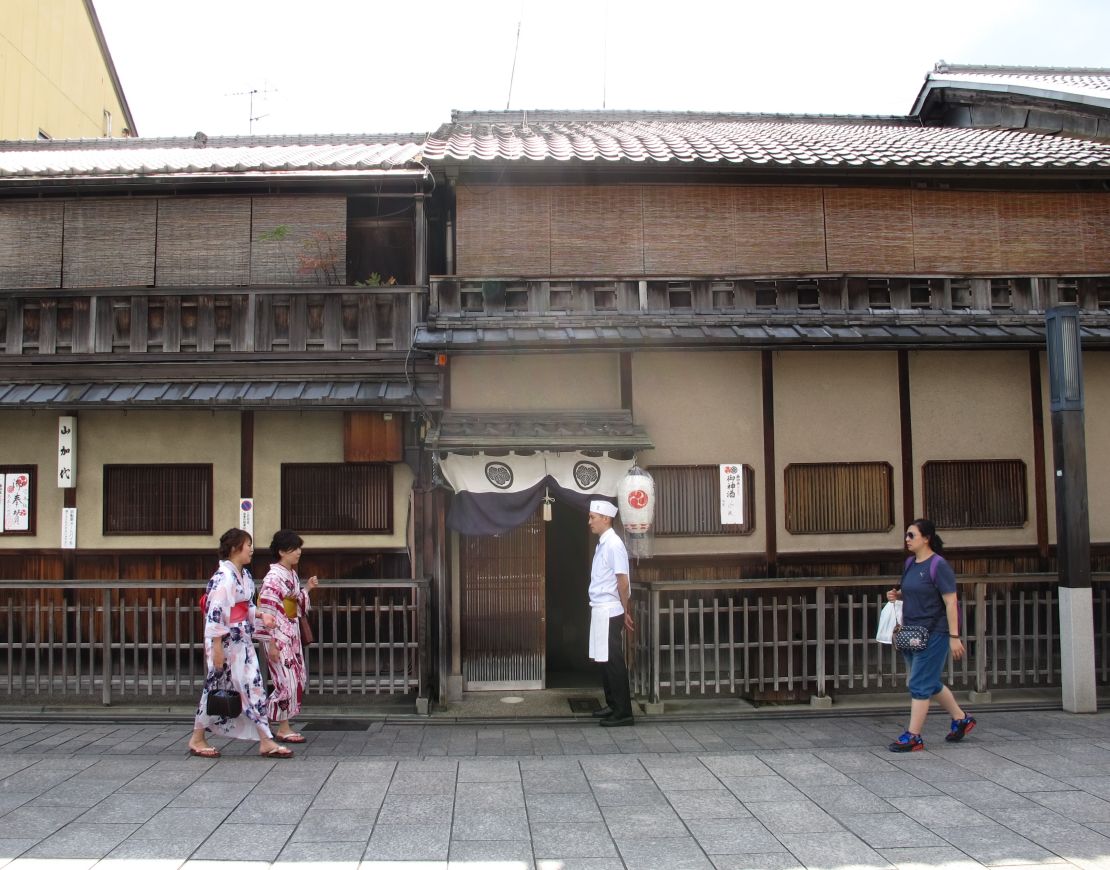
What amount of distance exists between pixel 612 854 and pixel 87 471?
9.48 meters

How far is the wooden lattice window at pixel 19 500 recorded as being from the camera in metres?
11.2

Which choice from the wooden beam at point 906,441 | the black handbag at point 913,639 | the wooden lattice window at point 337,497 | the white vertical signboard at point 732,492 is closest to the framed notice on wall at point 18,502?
the wooden lattice window at point 337,497

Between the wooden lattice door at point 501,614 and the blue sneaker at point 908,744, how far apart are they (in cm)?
438

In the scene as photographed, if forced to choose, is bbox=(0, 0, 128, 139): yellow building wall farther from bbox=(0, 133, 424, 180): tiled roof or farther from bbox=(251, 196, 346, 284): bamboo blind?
bbox=(251, 196, 346, 284): bamboo blind

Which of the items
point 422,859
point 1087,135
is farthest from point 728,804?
point 1087,135

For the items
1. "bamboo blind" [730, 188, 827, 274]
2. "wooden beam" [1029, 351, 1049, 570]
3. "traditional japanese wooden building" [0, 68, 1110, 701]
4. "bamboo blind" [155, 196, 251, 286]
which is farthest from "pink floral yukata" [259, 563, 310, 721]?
"wooden beam" [1029, 351, 1049, 570]

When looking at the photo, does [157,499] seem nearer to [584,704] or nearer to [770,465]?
[584,704]

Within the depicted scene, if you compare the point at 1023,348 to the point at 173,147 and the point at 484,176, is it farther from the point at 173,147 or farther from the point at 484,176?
the point at 173,147

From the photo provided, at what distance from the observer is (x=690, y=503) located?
10344mm

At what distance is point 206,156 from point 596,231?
9082 mm

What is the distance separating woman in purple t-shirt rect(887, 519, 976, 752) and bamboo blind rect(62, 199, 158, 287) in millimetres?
10797

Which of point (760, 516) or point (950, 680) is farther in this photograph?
point (760, 516)

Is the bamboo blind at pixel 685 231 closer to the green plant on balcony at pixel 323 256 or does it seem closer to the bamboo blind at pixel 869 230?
the bamboo blind at pixel 869 230

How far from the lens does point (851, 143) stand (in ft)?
43.9
